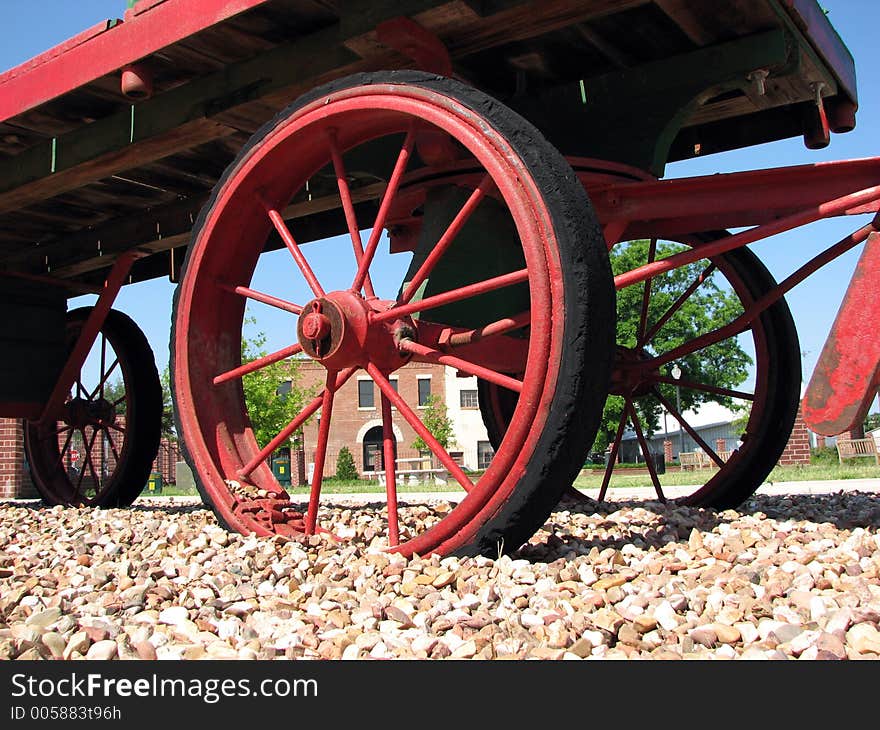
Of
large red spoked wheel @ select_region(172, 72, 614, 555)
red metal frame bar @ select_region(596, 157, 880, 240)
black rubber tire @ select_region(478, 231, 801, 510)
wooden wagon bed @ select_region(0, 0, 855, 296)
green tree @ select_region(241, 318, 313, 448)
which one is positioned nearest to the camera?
large red spoked wheel @ select_region(172, 72, 614, 555)

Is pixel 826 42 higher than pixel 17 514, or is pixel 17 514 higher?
pixel 826 42

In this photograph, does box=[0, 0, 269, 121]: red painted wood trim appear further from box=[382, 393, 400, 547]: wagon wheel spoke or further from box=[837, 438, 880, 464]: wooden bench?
box=[837, 438, 880, 464]: wooden bench

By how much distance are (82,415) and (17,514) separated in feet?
4.07

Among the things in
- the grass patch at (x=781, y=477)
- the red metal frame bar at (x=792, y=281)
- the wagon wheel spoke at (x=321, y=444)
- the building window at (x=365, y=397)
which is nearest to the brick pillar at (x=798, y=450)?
the grass patch at (x=781, y=477)

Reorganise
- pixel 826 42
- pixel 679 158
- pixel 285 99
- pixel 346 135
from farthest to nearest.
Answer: pixel 679 158, pixel 285 99, pixel 826 42, pixel 346 135

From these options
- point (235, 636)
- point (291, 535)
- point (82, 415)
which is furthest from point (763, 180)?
point (82, 415)

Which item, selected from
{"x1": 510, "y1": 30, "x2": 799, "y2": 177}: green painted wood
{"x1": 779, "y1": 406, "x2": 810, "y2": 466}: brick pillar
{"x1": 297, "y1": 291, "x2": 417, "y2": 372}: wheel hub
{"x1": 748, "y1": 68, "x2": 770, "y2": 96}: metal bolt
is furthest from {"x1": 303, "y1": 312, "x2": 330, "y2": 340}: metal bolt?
{"x1": 779, "y1": 406, "x2": 810, "y2": 466}: brick pillar

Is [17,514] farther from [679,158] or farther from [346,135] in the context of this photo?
[679,158]

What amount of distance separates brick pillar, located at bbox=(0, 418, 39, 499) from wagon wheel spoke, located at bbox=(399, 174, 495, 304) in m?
13.3

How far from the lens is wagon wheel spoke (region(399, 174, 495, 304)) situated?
10.2 feet

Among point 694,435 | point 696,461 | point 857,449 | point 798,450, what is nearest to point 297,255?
point 694,435

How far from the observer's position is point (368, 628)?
2.15 metres

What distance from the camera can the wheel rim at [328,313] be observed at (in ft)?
8.98

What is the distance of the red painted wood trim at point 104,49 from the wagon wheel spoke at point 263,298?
112 cm
